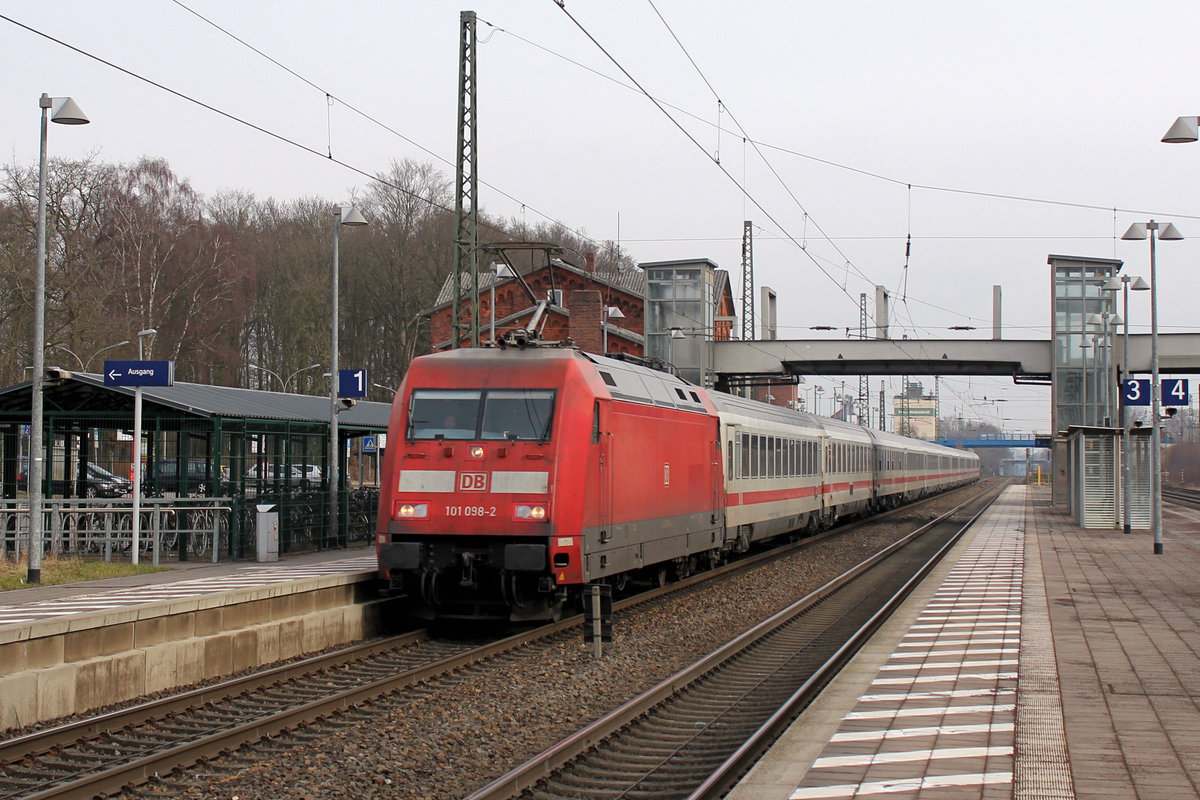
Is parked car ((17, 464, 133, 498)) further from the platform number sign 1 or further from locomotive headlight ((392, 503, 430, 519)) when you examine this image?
the platform number sign 1

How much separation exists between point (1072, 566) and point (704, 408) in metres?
7.97

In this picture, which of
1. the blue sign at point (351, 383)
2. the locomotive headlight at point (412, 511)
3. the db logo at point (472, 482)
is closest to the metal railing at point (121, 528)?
the blue sign at point (351, 383)

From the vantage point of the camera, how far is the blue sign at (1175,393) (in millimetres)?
30000

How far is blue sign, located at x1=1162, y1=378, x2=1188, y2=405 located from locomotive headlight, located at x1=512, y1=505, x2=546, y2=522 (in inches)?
877

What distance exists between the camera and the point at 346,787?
25.1 feet

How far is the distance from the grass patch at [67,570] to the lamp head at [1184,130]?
57.2ft

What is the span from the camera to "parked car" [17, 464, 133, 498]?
79.3 feet

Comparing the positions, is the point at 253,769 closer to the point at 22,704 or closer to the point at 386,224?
the point at 22,704

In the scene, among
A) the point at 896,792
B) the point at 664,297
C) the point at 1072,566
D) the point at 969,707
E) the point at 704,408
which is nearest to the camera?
the point at 896,792

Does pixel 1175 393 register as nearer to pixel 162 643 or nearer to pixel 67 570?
pixel 67 570

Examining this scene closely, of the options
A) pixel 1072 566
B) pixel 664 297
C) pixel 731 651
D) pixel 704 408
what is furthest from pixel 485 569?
pixel 664 297

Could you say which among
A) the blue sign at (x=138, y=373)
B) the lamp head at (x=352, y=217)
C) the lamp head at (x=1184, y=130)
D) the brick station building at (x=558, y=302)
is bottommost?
the blue sign at (x=138, y=373)

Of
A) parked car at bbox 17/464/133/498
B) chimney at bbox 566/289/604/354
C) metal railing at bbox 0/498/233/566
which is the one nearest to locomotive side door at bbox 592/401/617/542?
metal railing at bbox 0/498/233/566

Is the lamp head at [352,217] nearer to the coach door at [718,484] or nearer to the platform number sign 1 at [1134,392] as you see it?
the coach door at [718,484]
